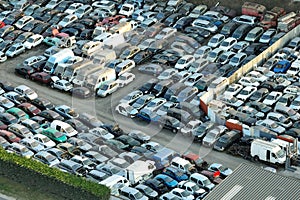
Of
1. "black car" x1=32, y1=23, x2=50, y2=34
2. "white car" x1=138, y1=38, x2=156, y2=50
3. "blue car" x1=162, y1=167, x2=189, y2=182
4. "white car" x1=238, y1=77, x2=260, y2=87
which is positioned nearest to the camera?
"blue car" x1=162, y1=167, x2=189, y2=182

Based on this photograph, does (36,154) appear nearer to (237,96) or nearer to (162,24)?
(237,96)

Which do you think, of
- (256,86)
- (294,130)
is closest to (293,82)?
(256,86)

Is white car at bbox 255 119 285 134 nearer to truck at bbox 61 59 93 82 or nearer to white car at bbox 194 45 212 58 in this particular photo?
white car at bbox 194 45 212 58

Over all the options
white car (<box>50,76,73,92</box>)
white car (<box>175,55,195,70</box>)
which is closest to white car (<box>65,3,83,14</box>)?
white car (<box>50,76,73,92</box>)

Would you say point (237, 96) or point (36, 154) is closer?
point (36, 154)

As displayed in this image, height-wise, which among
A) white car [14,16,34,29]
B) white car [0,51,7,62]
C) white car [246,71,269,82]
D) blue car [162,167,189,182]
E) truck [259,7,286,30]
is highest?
truck [259,7,286,30]

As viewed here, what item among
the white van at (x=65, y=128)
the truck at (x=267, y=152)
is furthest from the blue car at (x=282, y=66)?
the white van at (x=65, y=128)
